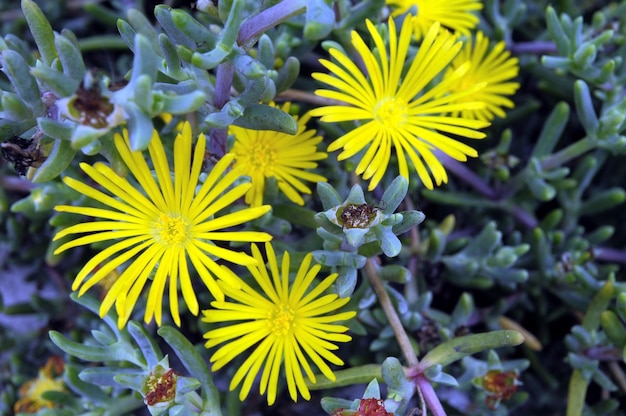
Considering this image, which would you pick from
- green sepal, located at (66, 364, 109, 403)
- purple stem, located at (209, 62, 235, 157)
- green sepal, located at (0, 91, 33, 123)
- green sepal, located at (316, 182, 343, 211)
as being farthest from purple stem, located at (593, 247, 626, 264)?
green sepal, located at (0, 91, 33, 123)

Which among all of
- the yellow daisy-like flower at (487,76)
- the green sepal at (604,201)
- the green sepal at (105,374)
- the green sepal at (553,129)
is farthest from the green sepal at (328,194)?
the green sepal at (604,201)

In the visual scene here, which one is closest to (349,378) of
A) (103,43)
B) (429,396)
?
(429,396)

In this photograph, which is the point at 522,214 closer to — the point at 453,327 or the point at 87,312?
the point at 453,327

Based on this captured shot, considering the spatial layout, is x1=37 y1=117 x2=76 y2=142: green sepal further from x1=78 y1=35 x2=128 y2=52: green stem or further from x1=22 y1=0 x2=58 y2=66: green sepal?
x1=78 y1=35 x2=128 y2=52: green stem

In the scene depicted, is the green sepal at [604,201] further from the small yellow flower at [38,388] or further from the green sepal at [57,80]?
the small yellow flower at [38,388]

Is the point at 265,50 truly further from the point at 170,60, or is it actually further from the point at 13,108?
the point at 13,108

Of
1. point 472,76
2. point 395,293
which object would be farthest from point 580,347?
point 472,76
